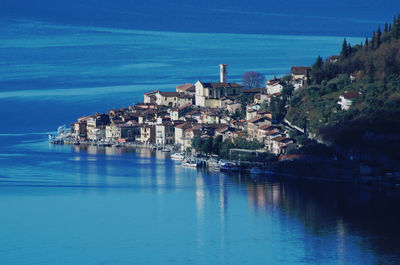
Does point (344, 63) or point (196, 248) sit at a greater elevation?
point (344, 63)

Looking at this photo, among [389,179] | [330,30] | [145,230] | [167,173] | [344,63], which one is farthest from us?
[330,30]

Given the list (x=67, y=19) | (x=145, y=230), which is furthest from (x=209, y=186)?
(x=67, y=19)

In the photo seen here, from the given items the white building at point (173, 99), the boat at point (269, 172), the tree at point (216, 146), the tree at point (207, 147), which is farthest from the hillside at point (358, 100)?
the white building at point (173, 99)

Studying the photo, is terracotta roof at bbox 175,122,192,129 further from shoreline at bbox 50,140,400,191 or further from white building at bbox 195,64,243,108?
shoreline at bbox 50,140,400,191

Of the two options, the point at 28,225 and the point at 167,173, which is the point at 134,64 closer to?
the point at 167,173

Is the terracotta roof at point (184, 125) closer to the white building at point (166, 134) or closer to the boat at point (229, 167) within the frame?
the white building at point (166, 134)

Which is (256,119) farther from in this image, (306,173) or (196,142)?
(306,173)

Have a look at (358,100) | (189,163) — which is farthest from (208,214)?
(358,100)
